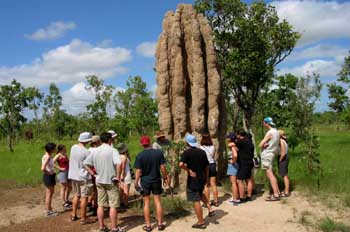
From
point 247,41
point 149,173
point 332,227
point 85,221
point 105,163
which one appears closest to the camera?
point 332,227

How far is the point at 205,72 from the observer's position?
12.1m

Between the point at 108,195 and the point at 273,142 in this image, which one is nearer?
the point at 108,195

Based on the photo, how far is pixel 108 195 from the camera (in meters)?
8.01

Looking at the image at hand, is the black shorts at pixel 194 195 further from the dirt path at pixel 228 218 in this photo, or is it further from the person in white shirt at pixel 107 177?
the person in white shirt at pixel 107 177

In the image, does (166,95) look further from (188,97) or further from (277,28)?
(277,28)

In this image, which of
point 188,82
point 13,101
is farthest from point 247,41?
point 13,101

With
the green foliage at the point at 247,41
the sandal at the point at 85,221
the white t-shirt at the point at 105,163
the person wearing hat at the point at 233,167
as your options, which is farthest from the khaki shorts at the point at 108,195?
the green foliage at the point at 247,41

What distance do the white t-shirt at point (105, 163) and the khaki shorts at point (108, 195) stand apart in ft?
0.48

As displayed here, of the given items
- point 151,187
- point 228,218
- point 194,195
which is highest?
point 151,187

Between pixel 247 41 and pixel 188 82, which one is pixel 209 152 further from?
pixel 247 41

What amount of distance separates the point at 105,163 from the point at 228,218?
322cm

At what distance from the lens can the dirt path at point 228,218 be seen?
8251 millimetres

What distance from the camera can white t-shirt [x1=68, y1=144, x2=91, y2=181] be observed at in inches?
345

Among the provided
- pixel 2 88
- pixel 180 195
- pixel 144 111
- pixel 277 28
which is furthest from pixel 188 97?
pixel 2 88
